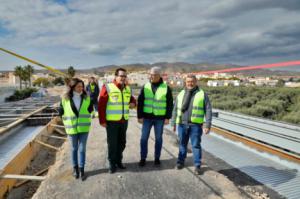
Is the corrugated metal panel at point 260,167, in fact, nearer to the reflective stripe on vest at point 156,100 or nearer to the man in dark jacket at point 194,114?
the man in dark jacket at point 194,114

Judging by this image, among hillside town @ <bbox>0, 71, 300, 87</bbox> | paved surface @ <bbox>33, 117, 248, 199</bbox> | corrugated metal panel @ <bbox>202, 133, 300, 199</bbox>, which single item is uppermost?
hillside town @ <bbox>0, 71, 300, 87</bbox>

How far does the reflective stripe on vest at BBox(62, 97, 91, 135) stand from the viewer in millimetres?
3939

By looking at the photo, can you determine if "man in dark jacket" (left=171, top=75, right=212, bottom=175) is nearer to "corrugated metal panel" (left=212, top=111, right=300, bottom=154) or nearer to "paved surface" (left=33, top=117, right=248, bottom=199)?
"paved surface" (left=33, top=117, right=248, bottom=199)

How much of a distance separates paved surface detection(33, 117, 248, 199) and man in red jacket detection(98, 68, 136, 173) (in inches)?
15.1

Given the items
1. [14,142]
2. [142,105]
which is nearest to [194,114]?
[142,105]

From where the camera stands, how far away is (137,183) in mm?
3879

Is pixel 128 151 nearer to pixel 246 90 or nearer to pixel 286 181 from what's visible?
pixel 286 181

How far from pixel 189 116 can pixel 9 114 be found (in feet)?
42.3

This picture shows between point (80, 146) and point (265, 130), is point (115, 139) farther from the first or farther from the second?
point (265, 130)

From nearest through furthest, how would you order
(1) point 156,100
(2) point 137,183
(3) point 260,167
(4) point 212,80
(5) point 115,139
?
(2) point 137,183 → (5) point 115,139 → (1) point 156,100 → (3) point 260,167 → (4) point 212,80

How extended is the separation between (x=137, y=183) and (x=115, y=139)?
0.78 meters

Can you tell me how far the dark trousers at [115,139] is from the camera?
4.11 m

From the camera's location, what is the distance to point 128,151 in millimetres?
5625

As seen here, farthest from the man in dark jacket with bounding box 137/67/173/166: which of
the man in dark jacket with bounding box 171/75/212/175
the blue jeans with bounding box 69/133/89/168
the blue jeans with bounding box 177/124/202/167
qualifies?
the blue jeans with bounding box 69/133/89/168
